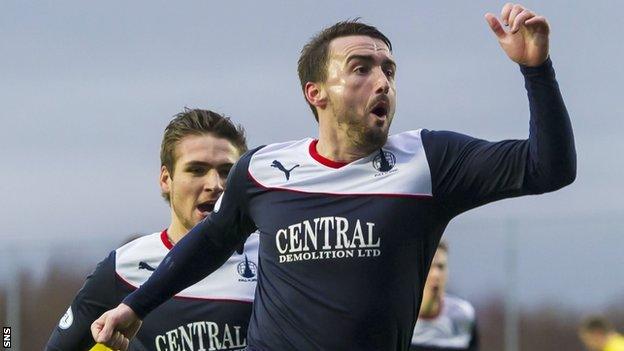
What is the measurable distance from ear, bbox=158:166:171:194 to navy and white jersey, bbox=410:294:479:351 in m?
4.25

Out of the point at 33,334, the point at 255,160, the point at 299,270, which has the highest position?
the point at 255,160

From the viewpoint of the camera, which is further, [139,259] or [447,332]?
[447,332]

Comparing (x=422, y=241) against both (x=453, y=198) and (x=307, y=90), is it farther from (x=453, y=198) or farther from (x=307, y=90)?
(x=307, y=90)

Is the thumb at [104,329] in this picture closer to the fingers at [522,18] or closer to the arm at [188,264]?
the arm at [188,264]

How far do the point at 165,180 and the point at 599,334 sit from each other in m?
8.08

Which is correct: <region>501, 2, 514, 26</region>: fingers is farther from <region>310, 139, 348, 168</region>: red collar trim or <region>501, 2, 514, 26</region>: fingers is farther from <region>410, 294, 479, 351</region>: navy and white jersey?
<region>410, 294, 479, 351</region>: navy and white jersey

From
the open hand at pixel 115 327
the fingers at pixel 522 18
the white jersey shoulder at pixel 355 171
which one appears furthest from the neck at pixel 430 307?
the fingers at pixel 522 18

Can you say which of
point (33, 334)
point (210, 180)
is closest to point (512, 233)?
point (33, 334)

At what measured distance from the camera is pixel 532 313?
1464 centimetres

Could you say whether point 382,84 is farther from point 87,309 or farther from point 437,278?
point 437,278

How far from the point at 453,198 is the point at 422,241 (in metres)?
0.17

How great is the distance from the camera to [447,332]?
11008 mm

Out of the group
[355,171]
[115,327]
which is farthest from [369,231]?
[115,327]

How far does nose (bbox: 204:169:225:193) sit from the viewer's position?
20.6 feet
